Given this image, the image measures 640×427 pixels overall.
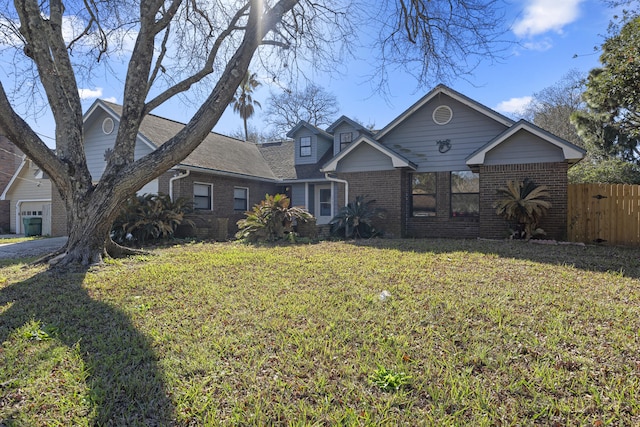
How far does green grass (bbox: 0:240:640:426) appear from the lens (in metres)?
2.48

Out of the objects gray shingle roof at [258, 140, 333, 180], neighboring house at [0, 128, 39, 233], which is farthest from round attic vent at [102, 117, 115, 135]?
gray shingle roof at [258, 140, 333, 180]

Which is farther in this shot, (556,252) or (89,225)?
(556,252)

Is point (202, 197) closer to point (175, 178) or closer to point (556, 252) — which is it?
point (175, 178)

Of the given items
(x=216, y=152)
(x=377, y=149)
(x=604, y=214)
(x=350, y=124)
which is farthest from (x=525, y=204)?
(x=216, y=152)

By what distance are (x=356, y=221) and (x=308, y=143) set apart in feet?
23.8

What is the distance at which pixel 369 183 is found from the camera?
13.3 meters

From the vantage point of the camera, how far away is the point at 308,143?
18.1 meters

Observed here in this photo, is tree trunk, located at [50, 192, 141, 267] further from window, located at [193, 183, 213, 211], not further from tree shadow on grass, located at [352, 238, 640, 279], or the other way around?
window, located at [193, 183, 213, 211]

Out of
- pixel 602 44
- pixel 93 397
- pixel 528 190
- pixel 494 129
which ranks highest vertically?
pixel 602 44

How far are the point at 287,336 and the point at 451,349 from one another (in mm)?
1516

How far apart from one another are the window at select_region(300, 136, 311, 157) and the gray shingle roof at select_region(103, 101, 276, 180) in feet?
6.31

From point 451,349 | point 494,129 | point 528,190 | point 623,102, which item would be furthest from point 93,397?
point 623,102

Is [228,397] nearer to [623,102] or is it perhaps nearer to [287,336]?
[287,336]

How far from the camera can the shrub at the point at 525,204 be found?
9953mm
